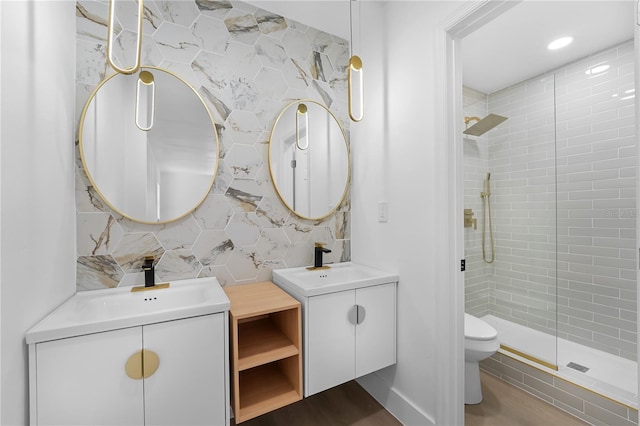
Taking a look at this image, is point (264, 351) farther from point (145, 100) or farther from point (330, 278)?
point (145, 100)

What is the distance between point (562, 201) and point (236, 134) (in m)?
2.67

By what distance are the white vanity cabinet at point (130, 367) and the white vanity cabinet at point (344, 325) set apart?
405 mm

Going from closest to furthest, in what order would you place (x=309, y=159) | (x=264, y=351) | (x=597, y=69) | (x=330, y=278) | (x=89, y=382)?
(x=89, y=382), (x=264, y=351), (x=330, y=278), (x=309, y=159), (x=597, y=69)

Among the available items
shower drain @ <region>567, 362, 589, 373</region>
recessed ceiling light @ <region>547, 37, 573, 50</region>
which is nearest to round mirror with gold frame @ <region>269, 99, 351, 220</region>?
recessed ceiling light @ <region>547, 37, 573, 50</region>

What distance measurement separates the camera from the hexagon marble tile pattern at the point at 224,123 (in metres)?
1.36

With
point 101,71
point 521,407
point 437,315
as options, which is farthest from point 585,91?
point 101,71

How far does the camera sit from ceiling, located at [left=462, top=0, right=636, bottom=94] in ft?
5.49

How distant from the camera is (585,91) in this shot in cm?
218

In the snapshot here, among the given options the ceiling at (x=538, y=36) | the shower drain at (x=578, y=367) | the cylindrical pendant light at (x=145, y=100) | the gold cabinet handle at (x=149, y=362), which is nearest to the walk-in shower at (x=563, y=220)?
the shower drain at (x=578, y=367)

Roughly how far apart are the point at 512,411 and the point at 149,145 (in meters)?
2.64

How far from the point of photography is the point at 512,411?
1689 millimetres

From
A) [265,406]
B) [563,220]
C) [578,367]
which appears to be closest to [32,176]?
[265,406]

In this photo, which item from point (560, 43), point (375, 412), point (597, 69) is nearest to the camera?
point (375, 412)

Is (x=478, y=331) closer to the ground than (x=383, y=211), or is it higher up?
closer to the ground
